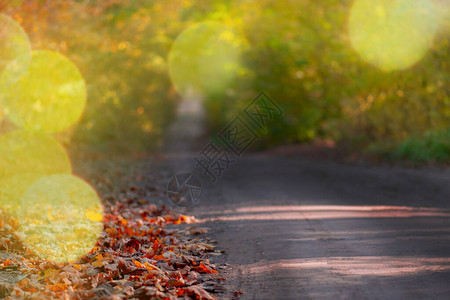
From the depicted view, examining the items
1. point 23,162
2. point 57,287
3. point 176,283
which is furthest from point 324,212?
point 23,162

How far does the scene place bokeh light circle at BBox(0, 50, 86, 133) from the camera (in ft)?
41.9

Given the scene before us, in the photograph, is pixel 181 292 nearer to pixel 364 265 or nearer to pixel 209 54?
pixel 364 265

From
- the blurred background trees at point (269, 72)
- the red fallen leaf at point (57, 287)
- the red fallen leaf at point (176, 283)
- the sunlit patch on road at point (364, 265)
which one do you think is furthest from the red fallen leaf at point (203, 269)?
the blurred background trees at point (269, 72)

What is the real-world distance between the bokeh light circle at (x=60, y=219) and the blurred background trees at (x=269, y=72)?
3664mm

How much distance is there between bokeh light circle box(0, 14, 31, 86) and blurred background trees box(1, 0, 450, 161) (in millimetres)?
265

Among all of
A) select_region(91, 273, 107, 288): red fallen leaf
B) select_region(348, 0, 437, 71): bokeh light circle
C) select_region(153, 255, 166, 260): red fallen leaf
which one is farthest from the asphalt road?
select_region(348, 0, 437, 71): bokeh light circle

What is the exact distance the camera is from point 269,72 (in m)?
23.9

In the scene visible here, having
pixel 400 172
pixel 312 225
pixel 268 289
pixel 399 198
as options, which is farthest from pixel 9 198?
pixel 400 172

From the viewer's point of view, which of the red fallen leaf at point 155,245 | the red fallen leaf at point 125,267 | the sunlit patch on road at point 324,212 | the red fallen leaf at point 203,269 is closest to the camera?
the red fallen leaf at point 125,267

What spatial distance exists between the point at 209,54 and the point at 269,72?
5532mm

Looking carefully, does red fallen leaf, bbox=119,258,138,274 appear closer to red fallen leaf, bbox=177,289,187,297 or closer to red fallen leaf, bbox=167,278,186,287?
red fallen leaf, bbox=167,278,186,287

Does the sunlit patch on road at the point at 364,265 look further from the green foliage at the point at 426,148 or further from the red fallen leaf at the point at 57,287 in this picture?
the green foliage at the point at 426,148

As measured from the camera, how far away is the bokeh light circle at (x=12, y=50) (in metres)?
10.2

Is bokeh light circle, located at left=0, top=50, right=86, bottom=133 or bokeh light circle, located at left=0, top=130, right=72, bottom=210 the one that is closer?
bokeh light circle, located at left=0, top=130, right=72, bottom=210
